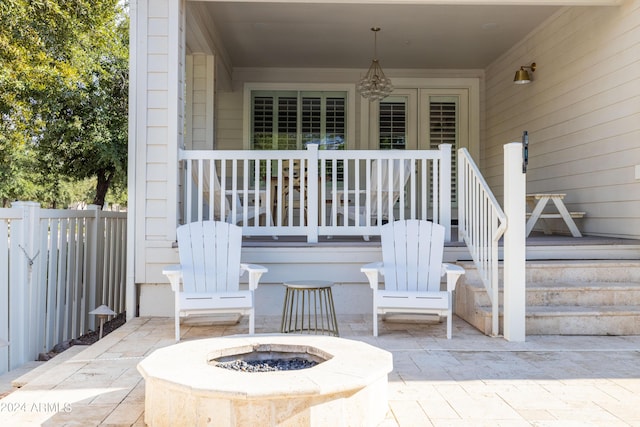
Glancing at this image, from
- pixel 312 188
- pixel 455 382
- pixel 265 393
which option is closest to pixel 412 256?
pixel 312 188

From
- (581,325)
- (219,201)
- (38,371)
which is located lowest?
(38,371)

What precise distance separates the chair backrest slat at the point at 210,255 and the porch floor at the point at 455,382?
1.33ft

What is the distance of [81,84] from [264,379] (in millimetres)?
9967

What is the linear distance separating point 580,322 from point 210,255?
2.90 meters

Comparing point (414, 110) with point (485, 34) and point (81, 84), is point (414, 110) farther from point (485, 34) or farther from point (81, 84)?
point (81, 84)

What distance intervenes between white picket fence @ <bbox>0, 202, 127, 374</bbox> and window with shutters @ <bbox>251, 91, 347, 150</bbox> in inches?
132

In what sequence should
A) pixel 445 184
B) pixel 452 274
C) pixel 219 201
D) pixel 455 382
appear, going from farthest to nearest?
pixel 219 201 → pixel 445 184 → pixel 452 274 → pixel 455 382

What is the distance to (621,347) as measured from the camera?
373 cm

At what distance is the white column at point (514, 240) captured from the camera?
12.8ft

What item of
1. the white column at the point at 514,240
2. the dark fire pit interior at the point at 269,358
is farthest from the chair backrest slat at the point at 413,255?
the dark fire pit interior at the point at 269,358

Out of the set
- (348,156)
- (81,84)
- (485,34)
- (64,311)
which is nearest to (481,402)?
(348,156)

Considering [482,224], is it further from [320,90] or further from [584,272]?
[320,90]

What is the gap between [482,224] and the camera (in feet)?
14.3

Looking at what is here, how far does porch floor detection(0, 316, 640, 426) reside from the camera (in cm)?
241
